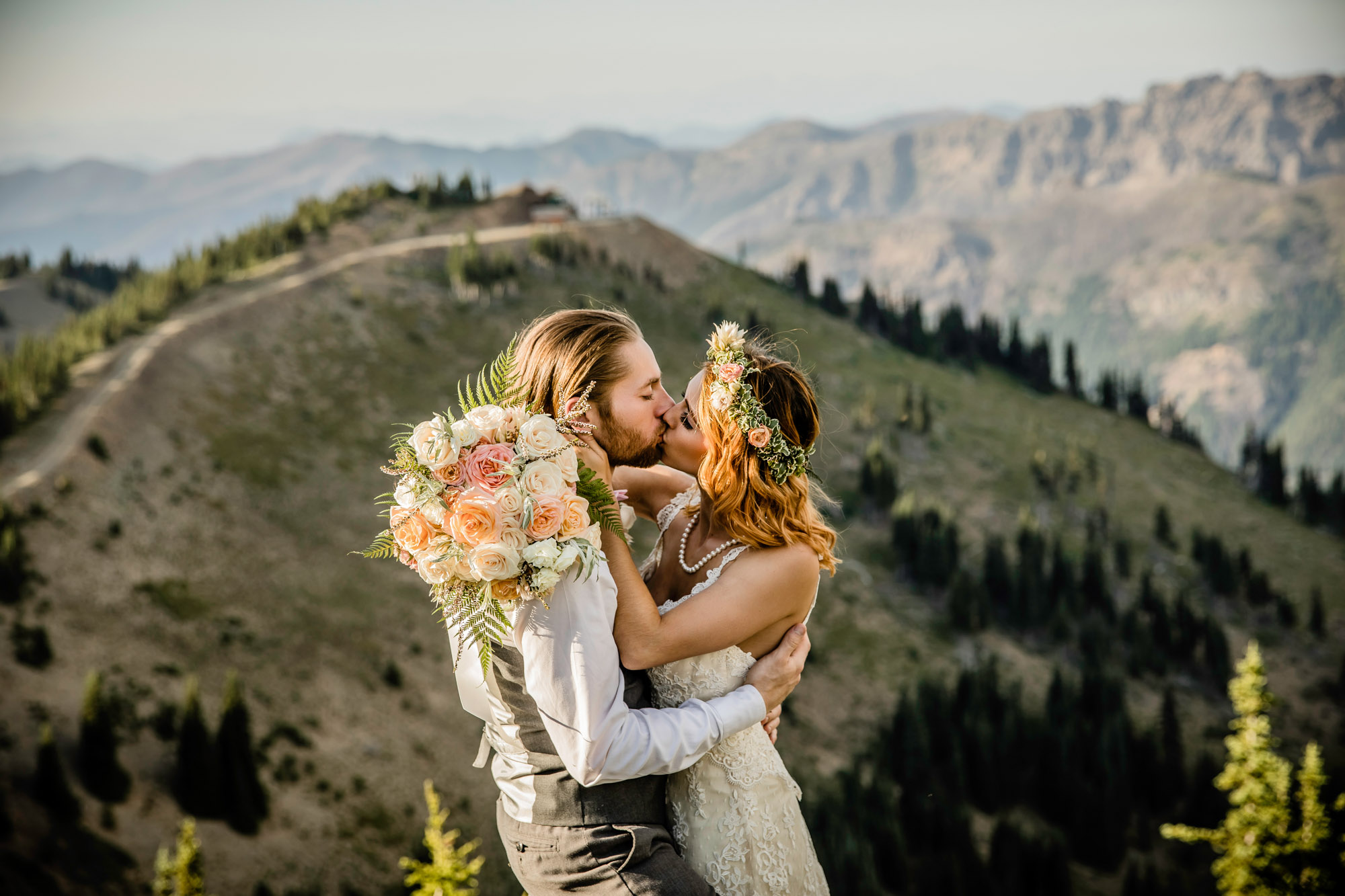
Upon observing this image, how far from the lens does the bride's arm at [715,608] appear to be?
5180 mm

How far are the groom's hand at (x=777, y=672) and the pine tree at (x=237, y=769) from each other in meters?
36.9

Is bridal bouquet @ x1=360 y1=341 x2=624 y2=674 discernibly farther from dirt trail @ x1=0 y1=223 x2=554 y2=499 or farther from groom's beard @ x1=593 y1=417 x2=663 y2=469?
dirt trail @ x1=0 y1=223 x2=554 y2=499

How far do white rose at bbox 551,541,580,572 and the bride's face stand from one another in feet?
4.93

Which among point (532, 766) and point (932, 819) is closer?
point (532, 766)

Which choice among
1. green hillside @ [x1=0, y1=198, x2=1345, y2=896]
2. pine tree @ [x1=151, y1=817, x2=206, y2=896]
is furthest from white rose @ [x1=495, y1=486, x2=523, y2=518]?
pine tree @ [x1=151, y1=817, x2=206, y2=896]

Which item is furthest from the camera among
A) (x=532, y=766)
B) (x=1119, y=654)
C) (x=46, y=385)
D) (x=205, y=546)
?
(x=1119, y=654)

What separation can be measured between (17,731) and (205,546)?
1734cm

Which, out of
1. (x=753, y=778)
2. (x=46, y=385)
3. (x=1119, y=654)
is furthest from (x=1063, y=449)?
(x=753, y=778)

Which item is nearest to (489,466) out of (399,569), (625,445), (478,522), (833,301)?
(478,522)

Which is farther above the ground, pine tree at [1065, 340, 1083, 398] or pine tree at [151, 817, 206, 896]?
pine tree at [151, 817, 206, 896]

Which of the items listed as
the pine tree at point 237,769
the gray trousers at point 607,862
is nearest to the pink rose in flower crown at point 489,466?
the gray trousers at point 607,862

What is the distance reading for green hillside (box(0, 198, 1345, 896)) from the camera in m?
38.9

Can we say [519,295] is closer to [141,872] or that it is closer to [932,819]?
[932,819]

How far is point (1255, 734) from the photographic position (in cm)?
2348
